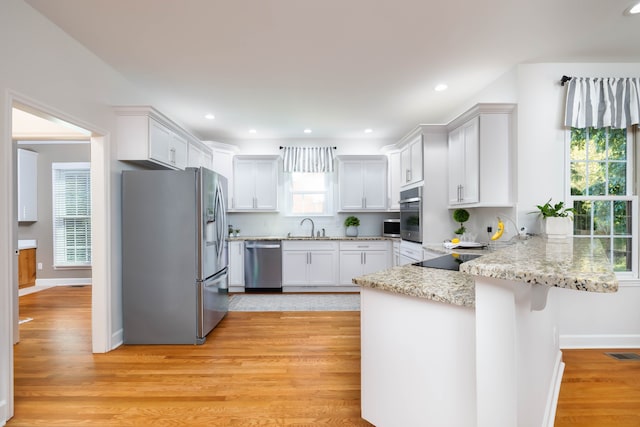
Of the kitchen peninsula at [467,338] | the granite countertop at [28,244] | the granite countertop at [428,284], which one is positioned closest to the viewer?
the kitchen peninsula at [467,338]

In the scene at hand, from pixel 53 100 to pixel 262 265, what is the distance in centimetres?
335

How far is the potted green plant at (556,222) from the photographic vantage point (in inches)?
102

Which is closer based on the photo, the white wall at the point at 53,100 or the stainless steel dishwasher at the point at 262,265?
the white wall at the point at 53,100

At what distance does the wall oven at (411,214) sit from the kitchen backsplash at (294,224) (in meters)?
1.14

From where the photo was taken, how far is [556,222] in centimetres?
260

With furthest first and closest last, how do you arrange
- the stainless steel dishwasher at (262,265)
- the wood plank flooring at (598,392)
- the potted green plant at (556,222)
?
the stainless steel dishwasher at (262,265) < the potted green plant at (556,222) < the wood plank flooring at (598,392)

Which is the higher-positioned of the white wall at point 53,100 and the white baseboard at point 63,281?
the white wall at point 53,100

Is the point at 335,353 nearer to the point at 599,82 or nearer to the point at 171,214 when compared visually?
the point at 171,214

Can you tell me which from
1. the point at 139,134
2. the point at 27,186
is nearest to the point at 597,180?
the point at 139,134

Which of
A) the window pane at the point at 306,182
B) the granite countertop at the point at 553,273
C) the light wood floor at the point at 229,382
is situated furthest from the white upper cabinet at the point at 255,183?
the granite countertop at the point at 553,273

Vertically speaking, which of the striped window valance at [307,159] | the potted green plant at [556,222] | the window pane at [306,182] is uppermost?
the striped window valance at [307,159]

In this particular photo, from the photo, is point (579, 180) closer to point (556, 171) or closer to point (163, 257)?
point (556, 171)

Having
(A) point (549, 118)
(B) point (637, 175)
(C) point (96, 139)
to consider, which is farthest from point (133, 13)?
(B) point (637, 175)

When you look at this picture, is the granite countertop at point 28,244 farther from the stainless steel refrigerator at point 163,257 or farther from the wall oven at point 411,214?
the wall oven at point 411,214
